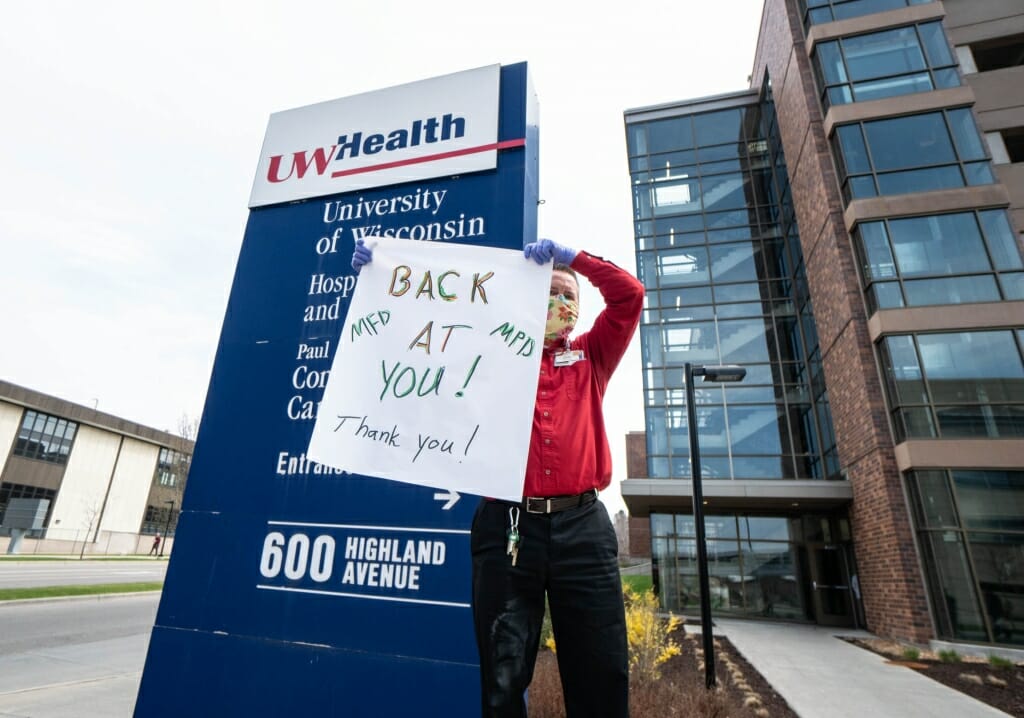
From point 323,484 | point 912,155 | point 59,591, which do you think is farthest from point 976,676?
point 59,591

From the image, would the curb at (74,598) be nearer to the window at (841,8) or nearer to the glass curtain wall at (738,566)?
the glass curtain wall at (738,566)

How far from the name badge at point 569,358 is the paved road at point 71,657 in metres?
5.09

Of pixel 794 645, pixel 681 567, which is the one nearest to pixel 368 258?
pixel 794 645

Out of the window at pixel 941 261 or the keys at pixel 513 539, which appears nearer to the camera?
the keys at pixel 513 539

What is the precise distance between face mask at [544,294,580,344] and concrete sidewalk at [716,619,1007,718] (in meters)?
5.85

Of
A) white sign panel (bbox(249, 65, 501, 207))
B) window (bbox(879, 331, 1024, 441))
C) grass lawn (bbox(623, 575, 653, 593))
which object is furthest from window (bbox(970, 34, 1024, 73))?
white sign panel (bbox(249, 65, 501, 207))

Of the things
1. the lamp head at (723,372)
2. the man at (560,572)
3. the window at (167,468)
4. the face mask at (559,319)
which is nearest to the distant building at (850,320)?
the lamp head at (723,372)

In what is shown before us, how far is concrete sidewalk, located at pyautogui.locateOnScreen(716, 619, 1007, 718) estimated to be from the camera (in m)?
6.07

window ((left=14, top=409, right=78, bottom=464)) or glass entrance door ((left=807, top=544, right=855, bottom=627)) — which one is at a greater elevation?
window ((left=14, top=409, right=78, bottom=464))

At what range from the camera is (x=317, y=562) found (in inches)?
118

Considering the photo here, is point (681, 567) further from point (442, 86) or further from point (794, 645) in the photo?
point (442, 86)

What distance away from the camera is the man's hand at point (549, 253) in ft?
7.44

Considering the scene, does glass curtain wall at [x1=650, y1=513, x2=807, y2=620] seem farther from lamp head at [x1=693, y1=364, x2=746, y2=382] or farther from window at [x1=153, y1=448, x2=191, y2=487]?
window at [x1=153, y1=448, x2=191, y2=487]

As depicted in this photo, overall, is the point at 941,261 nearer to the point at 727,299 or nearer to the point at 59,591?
the point at 727,299
